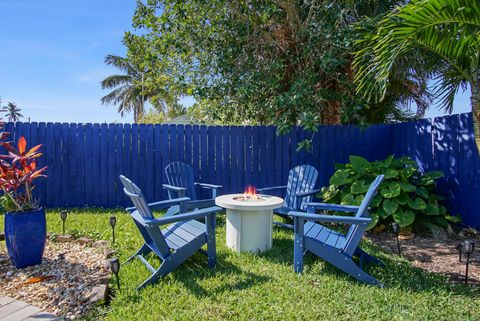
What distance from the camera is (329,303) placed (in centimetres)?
230

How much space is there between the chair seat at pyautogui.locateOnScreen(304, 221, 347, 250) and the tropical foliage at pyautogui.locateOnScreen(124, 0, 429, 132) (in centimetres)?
195

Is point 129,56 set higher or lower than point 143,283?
higher

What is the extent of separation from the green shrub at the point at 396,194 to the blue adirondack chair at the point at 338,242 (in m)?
1.31

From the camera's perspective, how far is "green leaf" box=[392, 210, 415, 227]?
401cm

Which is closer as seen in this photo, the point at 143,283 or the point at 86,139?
the point at 143,283

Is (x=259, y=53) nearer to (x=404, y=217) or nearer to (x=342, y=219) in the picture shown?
(x=404, y=217)

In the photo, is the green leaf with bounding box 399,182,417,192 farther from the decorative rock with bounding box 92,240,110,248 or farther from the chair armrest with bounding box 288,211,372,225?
the decorative rock with bounding box 92,240,110,248

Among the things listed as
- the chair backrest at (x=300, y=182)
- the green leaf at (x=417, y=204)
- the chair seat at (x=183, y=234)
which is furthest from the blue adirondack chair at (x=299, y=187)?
the chair seat at (x=183, y=234)

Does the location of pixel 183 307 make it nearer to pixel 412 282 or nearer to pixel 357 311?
pixel 357 311

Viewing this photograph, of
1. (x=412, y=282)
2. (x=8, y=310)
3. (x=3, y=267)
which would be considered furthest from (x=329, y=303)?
(x=3, y=267)

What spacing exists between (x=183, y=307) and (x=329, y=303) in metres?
1.04

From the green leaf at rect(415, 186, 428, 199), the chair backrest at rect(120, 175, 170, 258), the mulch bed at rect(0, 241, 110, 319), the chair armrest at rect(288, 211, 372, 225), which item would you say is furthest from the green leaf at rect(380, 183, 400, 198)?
the mulch bed at rect(0, 241, 110, 319)

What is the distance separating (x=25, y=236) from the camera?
2906 millimetres

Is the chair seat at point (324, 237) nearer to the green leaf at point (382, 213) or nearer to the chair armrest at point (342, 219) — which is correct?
the chair armrest at point (342, 219)
